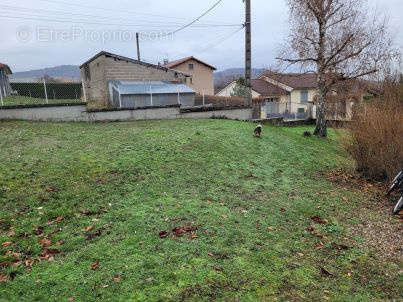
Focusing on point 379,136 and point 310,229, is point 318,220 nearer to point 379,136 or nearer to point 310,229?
point 310,229

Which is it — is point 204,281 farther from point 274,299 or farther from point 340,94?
point 340,94

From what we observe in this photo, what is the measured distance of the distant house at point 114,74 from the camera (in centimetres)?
2531

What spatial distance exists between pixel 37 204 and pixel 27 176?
1.34 m

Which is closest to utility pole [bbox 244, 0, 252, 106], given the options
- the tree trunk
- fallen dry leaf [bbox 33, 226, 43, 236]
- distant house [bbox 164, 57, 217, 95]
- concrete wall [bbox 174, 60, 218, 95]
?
the tree trunk

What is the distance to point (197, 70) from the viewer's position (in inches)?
1762

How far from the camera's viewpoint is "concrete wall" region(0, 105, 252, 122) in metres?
13.8

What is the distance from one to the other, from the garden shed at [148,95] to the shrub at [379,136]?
42.1ft

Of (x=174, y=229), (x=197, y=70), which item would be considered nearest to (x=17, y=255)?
(x=174, y=229)

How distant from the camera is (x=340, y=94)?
58.0 feet

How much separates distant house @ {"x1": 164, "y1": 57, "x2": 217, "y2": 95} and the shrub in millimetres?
34154

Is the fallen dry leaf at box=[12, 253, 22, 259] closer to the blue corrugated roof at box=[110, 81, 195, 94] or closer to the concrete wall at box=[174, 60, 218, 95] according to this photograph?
the blue corrugated roof at box=[110, 81, 195, 94]

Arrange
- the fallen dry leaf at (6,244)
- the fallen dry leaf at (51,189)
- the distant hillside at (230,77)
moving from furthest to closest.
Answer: the distant hillside at (230,77) < the fallen dry leaf at (51,189) < the fallen dry leaf at (6,244)

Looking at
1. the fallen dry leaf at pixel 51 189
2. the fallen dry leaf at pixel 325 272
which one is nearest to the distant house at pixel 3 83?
the fallen dry leaf at pixel 51 189

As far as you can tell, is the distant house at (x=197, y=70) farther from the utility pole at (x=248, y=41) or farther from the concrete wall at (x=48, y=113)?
the concrete wall at (x=48, y=113)
